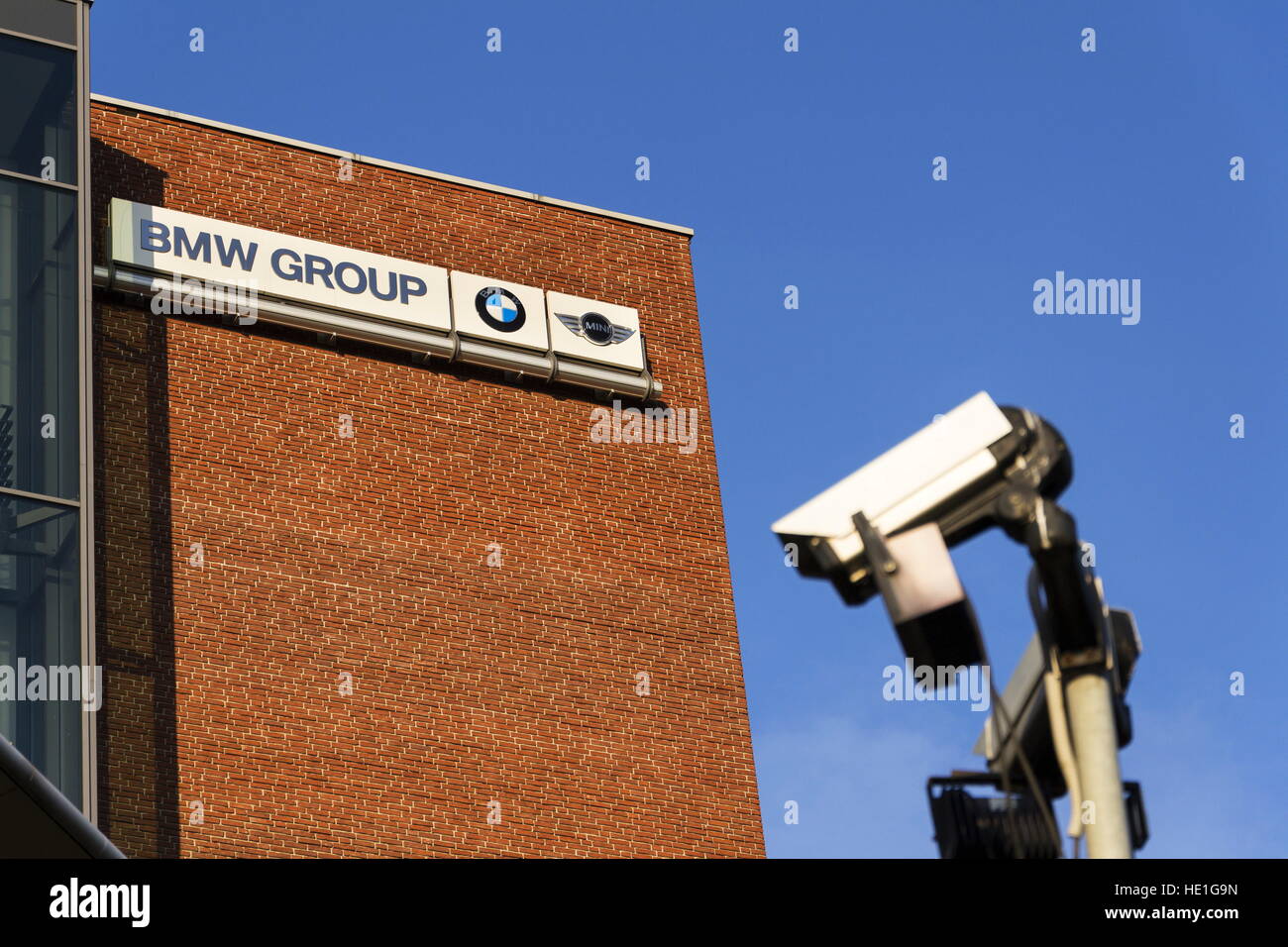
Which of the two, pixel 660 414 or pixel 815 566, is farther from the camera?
pixel 660 414

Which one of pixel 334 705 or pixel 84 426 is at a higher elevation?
pixel 84 426

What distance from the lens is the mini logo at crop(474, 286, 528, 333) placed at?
23.7m

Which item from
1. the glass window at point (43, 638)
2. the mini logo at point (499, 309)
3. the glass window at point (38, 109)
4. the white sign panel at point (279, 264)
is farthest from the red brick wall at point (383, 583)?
the glass window at point (38, 109)

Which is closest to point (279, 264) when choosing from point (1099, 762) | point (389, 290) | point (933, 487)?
point (389, 290)

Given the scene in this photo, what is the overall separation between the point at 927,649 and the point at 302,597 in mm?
15673

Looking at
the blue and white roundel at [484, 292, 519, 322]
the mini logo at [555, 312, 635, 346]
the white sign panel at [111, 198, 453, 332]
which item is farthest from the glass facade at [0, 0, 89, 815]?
the mini logo at [555, 312, 635, 346]

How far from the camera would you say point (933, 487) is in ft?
20.9

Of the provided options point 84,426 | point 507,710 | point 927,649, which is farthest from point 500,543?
point 927,649

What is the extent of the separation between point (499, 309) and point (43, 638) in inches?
287

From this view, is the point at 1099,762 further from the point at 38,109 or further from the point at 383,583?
the point at 38,109
